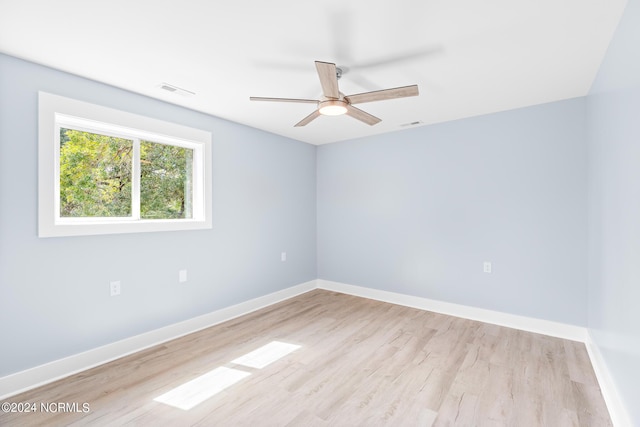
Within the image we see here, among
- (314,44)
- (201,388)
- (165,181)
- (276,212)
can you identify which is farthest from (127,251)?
(314,44)

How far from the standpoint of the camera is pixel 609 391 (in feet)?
6.40

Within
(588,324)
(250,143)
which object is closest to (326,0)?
(250,143)

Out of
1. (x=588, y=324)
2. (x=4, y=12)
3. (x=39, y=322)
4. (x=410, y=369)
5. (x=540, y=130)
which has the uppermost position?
(x=4, y=12)

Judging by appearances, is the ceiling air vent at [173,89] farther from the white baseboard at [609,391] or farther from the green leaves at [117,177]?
the white baseboard at [609,391]

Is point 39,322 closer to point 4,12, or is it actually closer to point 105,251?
point 105,251

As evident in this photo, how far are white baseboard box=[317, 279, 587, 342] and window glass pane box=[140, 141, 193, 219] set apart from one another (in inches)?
102

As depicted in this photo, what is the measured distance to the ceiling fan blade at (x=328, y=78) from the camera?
1.72m

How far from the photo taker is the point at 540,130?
307 centimetres

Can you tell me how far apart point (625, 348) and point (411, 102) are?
7.91 ft

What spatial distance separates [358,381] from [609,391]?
1636 mm

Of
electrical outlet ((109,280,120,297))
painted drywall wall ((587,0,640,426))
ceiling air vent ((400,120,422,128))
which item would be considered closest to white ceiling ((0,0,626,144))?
painted drywall wall ((587,0,640,426))

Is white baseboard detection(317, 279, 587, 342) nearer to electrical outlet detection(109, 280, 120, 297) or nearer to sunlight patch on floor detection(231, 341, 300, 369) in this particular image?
sunlight patch on floor detection(231, 341, 300, 369)

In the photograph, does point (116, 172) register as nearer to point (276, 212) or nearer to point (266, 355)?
point (276, 212)

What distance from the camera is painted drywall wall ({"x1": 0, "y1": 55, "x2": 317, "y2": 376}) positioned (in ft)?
6.78
